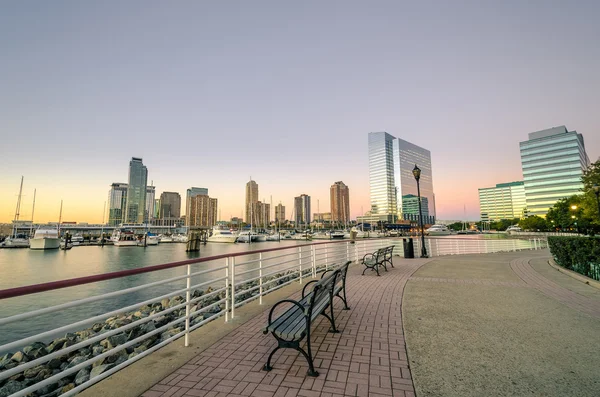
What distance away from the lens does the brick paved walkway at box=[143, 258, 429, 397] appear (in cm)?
295

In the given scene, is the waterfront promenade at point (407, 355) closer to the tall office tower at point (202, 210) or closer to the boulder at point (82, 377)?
the boulder at point (82, 377)

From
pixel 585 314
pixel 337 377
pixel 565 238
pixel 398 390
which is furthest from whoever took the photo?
pixel 565 238

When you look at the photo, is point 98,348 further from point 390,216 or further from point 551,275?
point 390,216

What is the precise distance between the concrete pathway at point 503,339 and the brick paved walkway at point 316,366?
0.31m

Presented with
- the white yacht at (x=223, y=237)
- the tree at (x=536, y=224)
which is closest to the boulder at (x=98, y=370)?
the white yacht at (x=223, y=237)

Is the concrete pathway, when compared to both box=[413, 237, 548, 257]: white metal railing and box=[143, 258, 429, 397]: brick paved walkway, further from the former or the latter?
box=[413, 237, 548, 257]: white metal railing

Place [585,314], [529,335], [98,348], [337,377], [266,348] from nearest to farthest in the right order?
[337,377], [266,348], [529,335], [585,314], [98,348]

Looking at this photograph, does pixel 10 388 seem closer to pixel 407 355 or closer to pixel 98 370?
pixel 98 370

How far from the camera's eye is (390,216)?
167375mm

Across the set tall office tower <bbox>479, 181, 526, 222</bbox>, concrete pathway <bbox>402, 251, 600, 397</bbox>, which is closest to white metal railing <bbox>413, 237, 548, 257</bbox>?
concrete pathway <bbox>402, 251, 600, 397</bbox>

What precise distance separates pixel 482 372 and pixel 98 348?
24.2 feet

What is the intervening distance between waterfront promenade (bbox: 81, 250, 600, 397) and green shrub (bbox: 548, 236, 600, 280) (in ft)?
8.78

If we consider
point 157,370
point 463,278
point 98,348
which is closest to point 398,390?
point 157,370

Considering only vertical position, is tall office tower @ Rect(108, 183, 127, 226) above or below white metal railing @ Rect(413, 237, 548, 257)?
above
